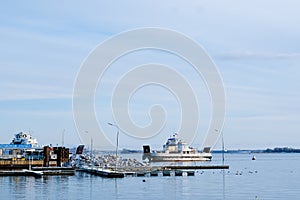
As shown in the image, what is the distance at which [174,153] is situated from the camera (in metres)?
163

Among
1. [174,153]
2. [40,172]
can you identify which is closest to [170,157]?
[174,153]

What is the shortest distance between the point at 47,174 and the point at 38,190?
28.3 metres

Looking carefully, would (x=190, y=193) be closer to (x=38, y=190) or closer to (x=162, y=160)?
(x=38, y=190)

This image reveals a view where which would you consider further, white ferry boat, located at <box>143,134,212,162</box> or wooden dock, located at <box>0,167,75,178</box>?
white ferry boat, located at <box>143,134,212,162</box>

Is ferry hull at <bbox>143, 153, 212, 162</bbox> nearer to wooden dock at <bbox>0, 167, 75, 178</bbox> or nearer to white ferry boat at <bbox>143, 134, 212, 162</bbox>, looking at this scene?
white ferry boat at <bbox>143, 134, 212, 162</bbox>

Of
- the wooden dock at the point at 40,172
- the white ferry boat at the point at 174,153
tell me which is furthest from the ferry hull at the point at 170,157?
the wooden dock at the point at 40,172

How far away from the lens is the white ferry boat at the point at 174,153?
162375 millimetres

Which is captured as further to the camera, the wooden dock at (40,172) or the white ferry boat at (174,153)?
the white ferry boat at (174,153)

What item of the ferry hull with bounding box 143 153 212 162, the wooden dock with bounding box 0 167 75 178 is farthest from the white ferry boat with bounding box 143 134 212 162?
the wooden dock with bounding box 0 167 75 178

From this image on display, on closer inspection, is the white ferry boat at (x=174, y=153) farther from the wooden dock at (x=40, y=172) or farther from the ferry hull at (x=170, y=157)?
the wooden dock at (x=40, y=172)

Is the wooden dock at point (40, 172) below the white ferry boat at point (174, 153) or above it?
below

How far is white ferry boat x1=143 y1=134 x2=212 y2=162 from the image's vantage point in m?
162

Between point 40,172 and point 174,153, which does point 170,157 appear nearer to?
point 174,153

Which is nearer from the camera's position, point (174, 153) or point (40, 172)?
point (40, 172)
